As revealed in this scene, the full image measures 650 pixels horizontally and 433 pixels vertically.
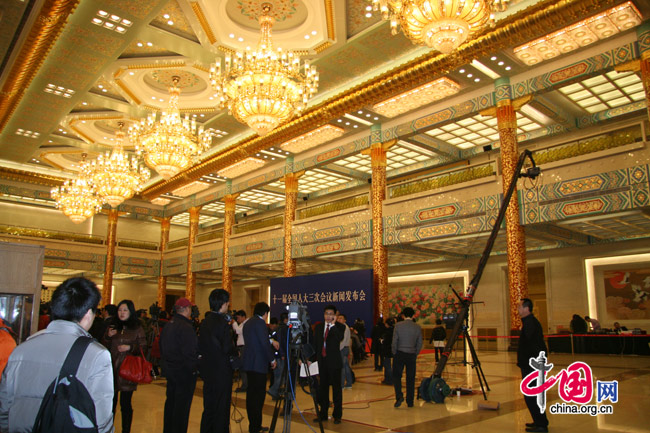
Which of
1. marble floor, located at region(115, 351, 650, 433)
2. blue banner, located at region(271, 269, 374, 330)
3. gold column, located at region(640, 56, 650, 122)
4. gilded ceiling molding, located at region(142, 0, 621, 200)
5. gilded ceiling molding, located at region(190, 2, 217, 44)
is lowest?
marble floor, located at region(115, 351, 650, 433)

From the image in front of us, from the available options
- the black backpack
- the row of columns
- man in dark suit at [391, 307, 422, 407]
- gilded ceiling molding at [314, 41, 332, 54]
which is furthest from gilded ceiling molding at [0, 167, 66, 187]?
the black backpack

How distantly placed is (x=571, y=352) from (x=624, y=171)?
19.4 feet

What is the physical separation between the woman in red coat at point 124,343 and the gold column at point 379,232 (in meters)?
9.66

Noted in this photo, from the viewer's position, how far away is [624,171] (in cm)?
955

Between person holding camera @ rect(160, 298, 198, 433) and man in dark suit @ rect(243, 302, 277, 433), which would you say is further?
man in dark suit @ rect(243, 302, 277, 433)

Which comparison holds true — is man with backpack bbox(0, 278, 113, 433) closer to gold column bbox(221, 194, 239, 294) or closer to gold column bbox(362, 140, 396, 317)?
Answer: gold column bbox(362, 140, 396, 317)

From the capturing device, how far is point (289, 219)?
1697cm

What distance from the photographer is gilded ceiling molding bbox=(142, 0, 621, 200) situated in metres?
8.86

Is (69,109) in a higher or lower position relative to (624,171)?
higher

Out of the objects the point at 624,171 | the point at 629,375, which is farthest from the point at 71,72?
the point at 629,375

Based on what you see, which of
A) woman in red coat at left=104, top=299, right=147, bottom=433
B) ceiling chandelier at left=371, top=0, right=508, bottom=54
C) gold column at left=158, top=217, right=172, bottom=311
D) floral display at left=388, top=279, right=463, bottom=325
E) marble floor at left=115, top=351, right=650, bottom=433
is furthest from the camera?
gold column at left=158, top=217, right=172, bottom=311

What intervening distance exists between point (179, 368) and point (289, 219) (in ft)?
43.2

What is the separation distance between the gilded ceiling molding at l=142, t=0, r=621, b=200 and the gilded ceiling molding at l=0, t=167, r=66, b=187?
28.1 feet

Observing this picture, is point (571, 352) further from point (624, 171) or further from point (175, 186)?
point (175, 186)
